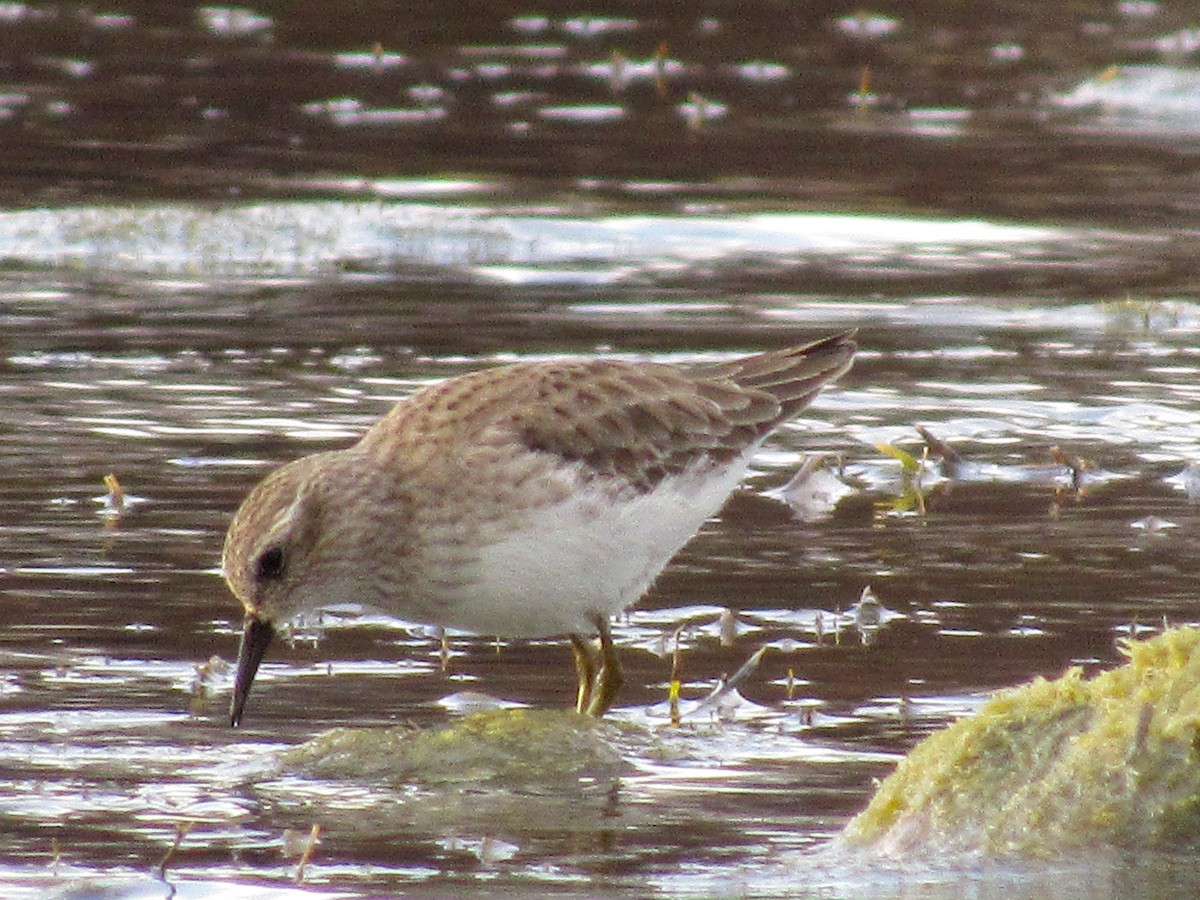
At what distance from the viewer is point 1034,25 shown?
20.5 m

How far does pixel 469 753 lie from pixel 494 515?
71cm

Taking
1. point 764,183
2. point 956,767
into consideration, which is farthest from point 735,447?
point 764,183

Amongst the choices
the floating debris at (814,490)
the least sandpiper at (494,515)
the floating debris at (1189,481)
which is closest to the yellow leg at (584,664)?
the least sandpiper at (494,515)

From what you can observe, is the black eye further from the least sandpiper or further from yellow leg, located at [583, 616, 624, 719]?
yellow leg, located at [583, 616, 624, 719]

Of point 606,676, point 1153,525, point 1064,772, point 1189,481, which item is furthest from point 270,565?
point 1189,481

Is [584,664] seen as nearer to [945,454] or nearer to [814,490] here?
[814,490]

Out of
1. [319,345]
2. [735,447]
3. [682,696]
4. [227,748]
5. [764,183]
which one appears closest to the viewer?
[227,748]

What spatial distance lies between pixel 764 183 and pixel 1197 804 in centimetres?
996

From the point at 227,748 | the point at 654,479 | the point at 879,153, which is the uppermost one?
the point at 879,153

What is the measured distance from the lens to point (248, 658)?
646 centimetres

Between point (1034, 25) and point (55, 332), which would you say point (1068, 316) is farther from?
point (1034, 25)

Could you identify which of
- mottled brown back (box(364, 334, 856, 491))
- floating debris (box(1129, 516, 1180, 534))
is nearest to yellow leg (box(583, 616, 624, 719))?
mottled brown back (box(364, 334, 856, 491))

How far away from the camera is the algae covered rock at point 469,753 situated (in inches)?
247

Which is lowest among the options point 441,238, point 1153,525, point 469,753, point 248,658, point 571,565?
point 469,753
